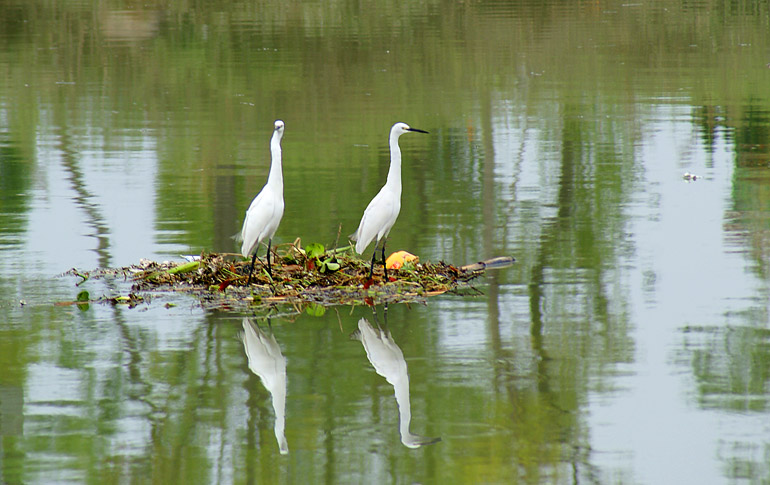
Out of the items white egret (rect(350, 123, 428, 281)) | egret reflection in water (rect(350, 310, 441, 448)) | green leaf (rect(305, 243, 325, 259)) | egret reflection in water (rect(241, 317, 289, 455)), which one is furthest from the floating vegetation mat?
egret reflection in water (rect(350, 310, 441, 448))

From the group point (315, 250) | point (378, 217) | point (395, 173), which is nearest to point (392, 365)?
point (378, 217)

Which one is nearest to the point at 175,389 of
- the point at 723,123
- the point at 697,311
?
the point at 697,311

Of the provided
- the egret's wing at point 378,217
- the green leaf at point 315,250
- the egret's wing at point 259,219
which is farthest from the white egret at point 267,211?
the egret's wing at point 378,217

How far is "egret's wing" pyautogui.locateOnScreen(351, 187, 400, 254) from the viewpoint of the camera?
34.0 feet

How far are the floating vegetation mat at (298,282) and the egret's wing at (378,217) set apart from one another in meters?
0.29

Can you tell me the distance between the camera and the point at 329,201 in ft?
48.2

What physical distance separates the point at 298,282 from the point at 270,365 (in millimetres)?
1908

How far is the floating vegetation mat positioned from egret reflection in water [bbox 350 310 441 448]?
0.73 meters

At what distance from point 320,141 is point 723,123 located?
6939 millimetres

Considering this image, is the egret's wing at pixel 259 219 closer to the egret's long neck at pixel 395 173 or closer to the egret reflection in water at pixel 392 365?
the egret's long neck at pixel 395 173

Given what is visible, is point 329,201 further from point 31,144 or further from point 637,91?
point 637,91

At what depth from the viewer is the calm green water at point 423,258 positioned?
6930 millimetres

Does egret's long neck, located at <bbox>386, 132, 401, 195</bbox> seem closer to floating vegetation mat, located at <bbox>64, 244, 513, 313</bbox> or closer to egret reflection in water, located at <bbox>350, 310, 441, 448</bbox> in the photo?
floating vegetation mat, located at <bbox>64, 244, 513, 313</bbox>

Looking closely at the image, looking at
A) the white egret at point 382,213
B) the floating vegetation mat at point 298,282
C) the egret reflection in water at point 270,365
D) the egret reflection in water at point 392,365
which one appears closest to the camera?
the egret reflection in water at point 392,365
